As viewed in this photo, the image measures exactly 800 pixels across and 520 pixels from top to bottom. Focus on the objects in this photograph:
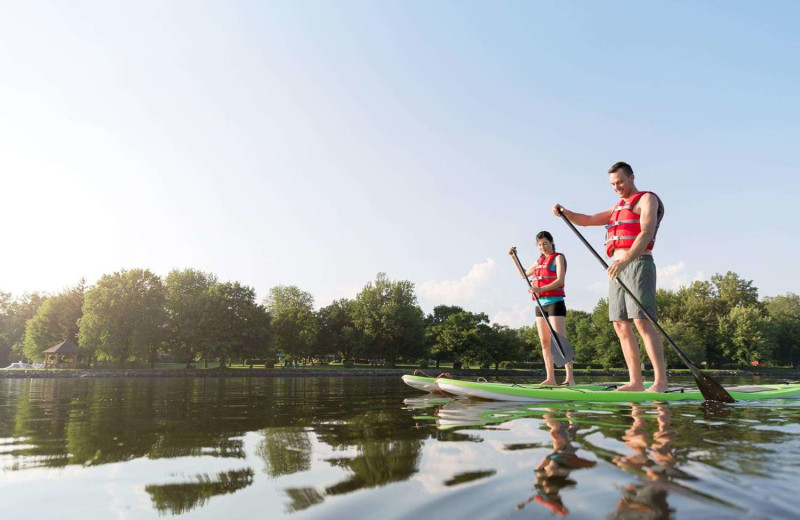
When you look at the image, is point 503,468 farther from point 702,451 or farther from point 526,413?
point 526,413

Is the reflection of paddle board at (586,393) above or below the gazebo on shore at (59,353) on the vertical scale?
above

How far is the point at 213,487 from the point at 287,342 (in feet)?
238

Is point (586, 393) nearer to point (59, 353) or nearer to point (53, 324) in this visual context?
point (59, 353)

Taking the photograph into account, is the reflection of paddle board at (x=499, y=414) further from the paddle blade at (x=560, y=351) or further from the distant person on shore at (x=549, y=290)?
the distant person on shore at (x=549, y=290)

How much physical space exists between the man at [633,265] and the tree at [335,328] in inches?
2787

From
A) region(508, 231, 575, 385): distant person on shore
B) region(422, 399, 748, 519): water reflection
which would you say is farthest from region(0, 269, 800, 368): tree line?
region(422, 399, 748, 519): water reflection

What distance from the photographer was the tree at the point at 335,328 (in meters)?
79.8

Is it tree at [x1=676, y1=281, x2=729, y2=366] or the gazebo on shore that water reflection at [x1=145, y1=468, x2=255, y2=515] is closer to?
the gazebo on shore

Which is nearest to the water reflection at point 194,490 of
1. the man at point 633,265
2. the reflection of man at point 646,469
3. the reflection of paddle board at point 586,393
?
the reflection of man at point 646,469

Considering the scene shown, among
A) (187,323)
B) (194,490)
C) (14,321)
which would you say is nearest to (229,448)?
(194,490)

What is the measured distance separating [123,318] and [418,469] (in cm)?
6015

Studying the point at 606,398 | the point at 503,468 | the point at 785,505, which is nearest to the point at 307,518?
the point at 503,468

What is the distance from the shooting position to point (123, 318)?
5425cm

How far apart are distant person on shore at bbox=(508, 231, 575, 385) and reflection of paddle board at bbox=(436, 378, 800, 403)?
1.23 m
